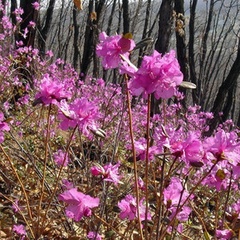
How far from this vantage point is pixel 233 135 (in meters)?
1.28

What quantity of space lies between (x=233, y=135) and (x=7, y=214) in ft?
5.52

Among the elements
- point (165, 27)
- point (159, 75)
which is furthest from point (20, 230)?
point (165, 27)

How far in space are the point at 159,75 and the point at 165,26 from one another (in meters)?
6.32

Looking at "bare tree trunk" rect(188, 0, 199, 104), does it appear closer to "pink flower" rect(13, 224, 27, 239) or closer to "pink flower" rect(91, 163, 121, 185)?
"pink flower" rect(13, 224, 27, 239)

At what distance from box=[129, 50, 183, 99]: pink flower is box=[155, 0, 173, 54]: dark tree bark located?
6.00 meters

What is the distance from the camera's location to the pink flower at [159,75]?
3.67 feet

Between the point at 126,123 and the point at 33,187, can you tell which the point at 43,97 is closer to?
the point at 33,187

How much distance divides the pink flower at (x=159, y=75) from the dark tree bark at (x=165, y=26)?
5998 millimetres

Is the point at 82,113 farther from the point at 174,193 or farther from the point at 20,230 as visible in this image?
the point at 20,230

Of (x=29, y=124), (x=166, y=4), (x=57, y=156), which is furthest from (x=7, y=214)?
(x=166, y=4)

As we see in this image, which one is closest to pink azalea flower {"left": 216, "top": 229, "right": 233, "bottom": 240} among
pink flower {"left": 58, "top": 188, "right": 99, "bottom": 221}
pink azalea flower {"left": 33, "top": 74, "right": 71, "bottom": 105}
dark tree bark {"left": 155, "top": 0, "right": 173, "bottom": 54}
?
pink flower {"left": 58, "top": 188, "right": 99, "bottom": 221}

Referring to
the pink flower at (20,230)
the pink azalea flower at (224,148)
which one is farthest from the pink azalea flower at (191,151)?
the pink flower at (20,230)

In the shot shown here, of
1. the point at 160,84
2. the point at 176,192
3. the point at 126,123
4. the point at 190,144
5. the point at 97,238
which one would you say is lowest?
the point at 126,123

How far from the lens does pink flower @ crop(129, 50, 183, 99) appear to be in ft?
3.67
